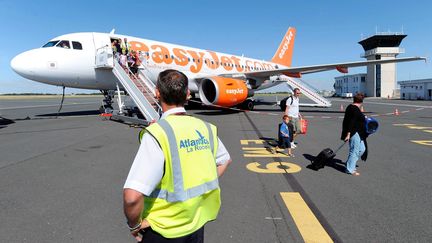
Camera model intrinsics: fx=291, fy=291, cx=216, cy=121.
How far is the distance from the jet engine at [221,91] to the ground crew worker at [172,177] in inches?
537

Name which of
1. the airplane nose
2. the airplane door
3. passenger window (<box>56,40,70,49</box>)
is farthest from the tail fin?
the airplane nose

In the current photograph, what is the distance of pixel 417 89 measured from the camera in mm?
54438

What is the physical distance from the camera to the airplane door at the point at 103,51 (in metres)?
12.7

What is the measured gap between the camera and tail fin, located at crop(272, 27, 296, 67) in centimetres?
2923

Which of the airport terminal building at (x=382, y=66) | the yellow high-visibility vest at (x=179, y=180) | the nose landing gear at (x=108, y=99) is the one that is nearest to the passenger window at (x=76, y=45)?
the nose landing gear at (x=108, y=99)

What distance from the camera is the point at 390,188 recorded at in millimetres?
4488

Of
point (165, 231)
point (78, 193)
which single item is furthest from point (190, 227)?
point (78, 193)

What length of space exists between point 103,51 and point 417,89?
196ft

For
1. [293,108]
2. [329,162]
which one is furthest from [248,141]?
[329,162]

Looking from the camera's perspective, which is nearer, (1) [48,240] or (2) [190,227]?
(2) [190,227]

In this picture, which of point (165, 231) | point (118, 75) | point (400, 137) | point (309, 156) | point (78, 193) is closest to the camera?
point (165, 231)

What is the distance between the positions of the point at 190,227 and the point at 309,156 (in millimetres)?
5630

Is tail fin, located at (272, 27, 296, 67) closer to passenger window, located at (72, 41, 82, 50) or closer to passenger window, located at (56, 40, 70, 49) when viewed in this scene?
passenger window, located at (72, 41, 82, 50)

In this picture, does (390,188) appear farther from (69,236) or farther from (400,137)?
(400,137)
